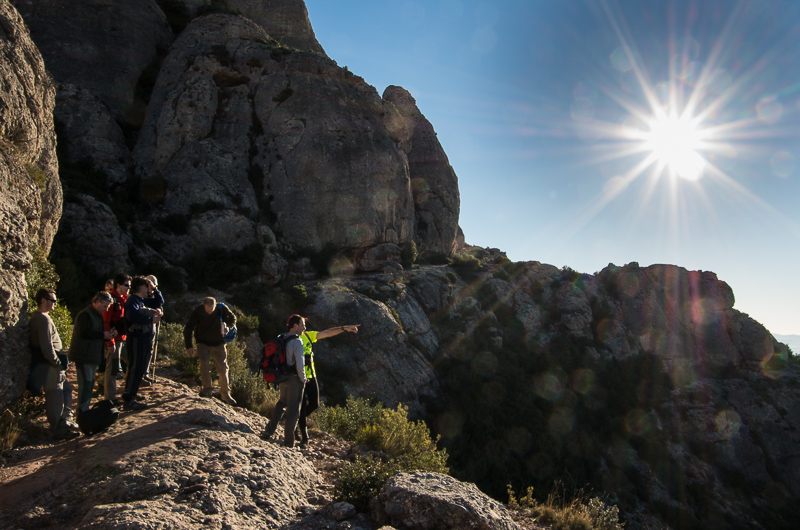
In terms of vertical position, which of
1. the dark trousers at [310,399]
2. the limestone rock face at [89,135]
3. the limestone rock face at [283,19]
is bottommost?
the dark trousers at [310,399]

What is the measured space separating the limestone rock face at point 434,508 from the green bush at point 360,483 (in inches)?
9.7

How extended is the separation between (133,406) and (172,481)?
2422mm

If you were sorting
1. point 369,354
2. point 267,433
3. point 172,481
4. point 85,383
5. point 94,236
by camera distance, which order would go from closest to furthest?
point 172,481
point 85,383
point 267,433
point 94,236
point 369,354

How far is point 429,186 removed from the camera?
36438mm

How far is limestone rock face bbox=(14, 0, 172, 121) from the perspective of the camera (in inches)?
902

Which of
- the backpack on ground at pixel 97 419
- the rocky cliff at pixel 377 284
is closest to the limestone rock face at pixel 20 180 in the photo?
the backpack on ground at pixel 97 419

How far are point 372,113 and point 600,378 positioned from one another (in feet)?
74.9

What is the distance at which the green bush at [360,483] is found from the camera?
461 centimetres

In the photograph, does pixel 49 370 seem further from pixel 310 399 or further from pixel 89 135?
pixel 89 135

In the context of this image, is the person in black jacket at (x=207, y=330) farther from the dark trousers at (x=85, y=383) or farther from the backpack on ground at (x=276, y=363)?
A: the dark trousers at (x=85, y=383)

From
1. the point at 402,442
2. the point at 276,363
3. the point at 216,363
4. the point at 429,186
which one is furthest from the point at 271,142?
the point at 402,442

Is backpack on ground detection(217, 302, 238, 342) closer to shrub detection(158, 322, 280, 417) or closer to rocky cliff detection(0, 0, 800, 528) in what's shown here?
shrub detection(158, 322, 280, 417)

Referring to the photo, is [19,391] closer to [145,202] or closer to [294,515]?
[294,515]

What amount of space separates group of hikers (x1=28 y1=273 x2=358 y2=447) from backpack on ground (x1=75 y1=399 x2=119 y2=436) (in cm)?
7
